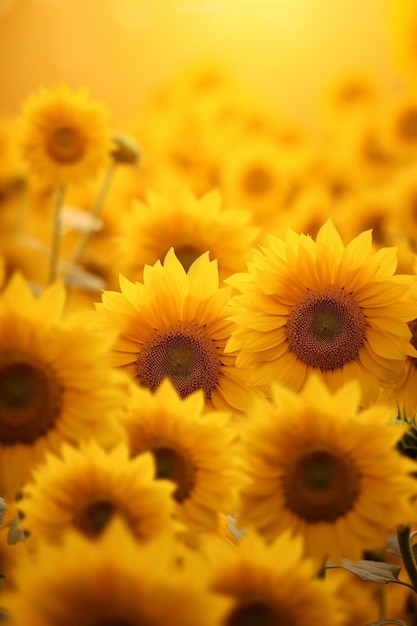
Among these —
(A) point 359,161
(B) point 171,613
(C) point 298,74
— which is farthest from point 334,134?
(B) point 171,613

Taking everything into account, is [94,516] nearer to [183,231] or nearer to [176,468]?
[176,468]

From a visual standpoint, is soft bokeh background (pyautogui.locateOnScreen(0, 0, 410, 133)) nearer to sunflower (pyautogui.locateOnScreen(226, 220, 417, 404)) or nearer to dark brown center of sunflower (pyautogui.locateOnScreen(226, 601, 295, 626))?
sunflower (pyautogui.locateOnScreen(226, 220, 417, 404))

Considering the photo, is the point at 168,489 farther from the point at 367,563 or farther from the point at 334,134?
the point at 334,134

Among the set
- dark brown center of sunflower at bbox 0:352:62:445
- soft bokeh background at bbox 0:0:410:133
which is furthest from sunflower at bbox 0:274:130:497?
soft bokeh background at bbox 0:0:410:133

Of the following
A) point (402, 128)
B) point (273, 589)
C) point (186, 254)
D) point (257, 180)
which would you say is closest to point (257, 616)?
point (273, 589)

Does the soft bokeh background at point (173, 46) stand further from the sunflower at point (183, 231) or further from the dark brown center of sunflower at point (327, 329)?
the dark brown center of sunflower at point (327, 329)

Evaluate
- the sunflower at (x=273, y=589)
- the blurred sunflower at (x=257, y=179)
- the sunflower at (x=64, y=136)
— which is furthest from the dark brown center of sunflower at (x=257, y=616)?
the blurred sunflower at (x=257, y=179)
